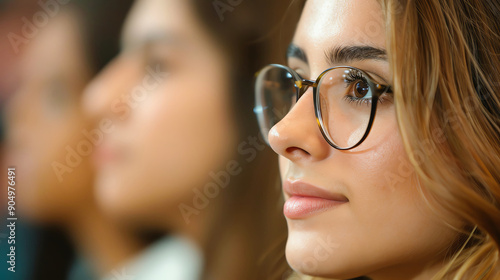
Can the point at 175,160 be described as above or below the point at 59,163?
below

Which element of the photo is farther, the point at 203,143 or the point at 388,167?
the point at 203,143

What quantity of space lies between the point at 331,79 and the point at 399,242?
202 millimetres

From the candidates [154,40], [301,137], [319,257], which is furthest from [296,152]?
[154,40]

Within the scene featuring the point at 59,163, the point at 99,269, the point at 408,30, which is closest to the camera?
the point at 408,30

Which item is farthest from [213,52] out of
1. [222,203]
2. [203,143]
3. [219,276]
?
[219,276]

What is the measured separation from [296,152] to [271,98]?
19cm

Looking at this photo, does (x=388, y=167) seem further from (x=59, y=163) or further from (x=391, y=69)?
(x=59, y=163)

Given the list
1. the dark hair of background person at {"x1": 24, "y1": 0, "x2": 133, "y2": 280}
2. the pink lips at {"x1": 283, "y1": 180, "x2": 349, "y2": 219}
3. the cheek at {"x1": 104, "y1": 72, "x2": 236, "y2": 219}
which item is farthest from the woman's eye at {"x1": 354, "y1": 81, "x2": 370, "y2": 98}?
the dark hair of background person at {"x1": 24, "y1": 0, "x2": 133, "y2": 280}

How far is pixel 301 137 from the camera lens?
563mm

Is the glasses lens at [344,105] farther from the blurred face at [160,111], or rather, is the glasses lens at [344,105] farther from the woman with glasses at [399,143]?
the blurred face at [160,111]

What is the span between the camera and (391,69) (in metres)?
0.52

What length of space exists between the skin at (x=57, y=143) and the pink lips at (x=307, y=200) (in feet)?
1.30

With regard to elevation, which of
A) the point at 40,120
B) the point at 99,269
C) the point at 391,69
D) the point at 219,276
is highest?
the point at 40,120

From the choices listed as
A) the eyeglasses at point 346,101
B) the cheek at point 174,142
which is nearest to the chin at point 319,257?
the eyeglasses at point 346,101
